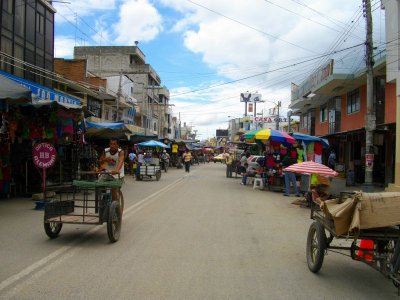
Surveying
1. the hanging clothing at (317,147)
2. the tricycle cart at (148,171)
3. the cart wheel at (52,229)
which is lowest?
the cart wheel at (52,229)

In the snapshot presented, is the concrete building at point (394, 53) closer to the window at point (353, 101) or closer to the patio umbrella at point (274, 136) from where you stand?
the patio umbrella at point (274, 136)

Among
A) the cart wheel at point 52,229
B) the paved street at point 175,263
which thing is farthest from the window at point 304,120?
the cart wheel at point 52,229

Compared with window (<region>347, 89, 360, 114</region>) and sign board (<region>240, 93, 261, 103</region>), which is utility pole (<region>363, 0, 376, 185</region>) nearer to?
window (<region>347, 89, 360, 114</region>)

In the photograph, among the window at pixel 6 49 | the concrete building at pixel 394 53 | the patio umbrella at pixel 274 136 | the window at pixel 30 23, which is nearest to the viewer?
the concrete building at pixel 394 53

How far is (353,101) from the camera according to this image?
92.4 ft

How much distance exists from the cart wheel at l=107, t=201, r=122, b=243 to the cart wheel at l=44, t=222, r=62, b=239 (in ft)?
3.59

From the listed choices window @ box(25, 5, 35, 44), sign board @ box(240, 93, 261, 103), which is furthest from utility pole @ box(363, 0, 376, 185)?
sign board @ box(240, 93, 261, 103)

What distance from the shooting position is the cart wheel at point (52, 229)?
7.92 m

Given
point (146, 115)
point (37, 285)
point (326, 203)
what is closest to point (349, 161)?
point (326, 203)

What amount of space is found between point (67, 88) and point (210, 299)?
94.4 feet

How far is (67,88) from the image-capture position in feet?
103

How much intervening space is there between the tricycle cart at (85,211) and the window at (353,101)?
22.0m

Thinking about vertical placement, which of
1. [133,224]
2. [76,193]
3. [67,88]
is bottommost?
[133,224]

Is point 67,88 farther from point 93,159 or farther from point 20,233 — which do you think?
point 20,233
